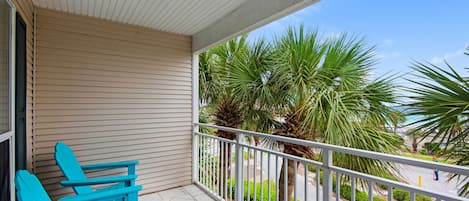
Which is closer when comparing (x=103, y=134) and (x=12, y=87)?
(x=12, y=87)

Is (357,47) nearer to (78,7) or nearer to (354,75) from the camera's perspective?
(354,75)

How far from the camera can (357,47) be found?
2816mm

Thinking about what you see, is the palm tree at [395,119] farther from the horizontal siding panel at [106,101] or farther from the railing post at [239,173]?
the horizontal siding panel at [106,101]

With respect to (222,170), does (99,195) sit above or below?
above

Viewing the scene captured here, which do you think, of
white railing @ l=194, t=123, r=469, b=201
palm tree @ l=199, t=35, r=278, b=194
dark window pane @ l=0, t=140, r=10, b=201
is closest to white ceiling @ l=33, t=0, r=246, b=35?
palm tree @ l=199, t=35, r=278, b=194

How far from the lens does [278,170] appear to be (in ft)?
7.66

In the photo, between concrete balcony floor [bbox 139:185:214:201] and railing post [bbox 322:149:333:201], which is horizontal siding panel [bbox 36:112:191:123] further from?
railing post [bbox 322:149:333:201]

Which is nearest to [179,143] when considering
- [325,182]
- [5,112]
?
[5,112]

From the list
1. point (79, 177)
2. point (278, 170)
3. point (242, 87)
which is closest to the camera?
point (278, 170)

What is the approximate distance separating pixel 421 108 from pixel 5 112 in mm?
2998

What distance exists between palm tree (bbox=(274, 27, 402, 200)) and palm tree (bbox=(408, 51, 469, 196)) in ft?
2.70

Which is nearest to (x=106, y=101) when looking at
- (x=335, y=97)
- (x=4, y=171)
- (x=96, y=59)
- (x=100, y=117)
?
(x=100, y=117)

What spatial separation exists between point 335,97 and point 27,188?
9.17ft

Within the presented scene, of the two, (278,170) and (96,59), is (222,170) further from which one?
(96,59)
